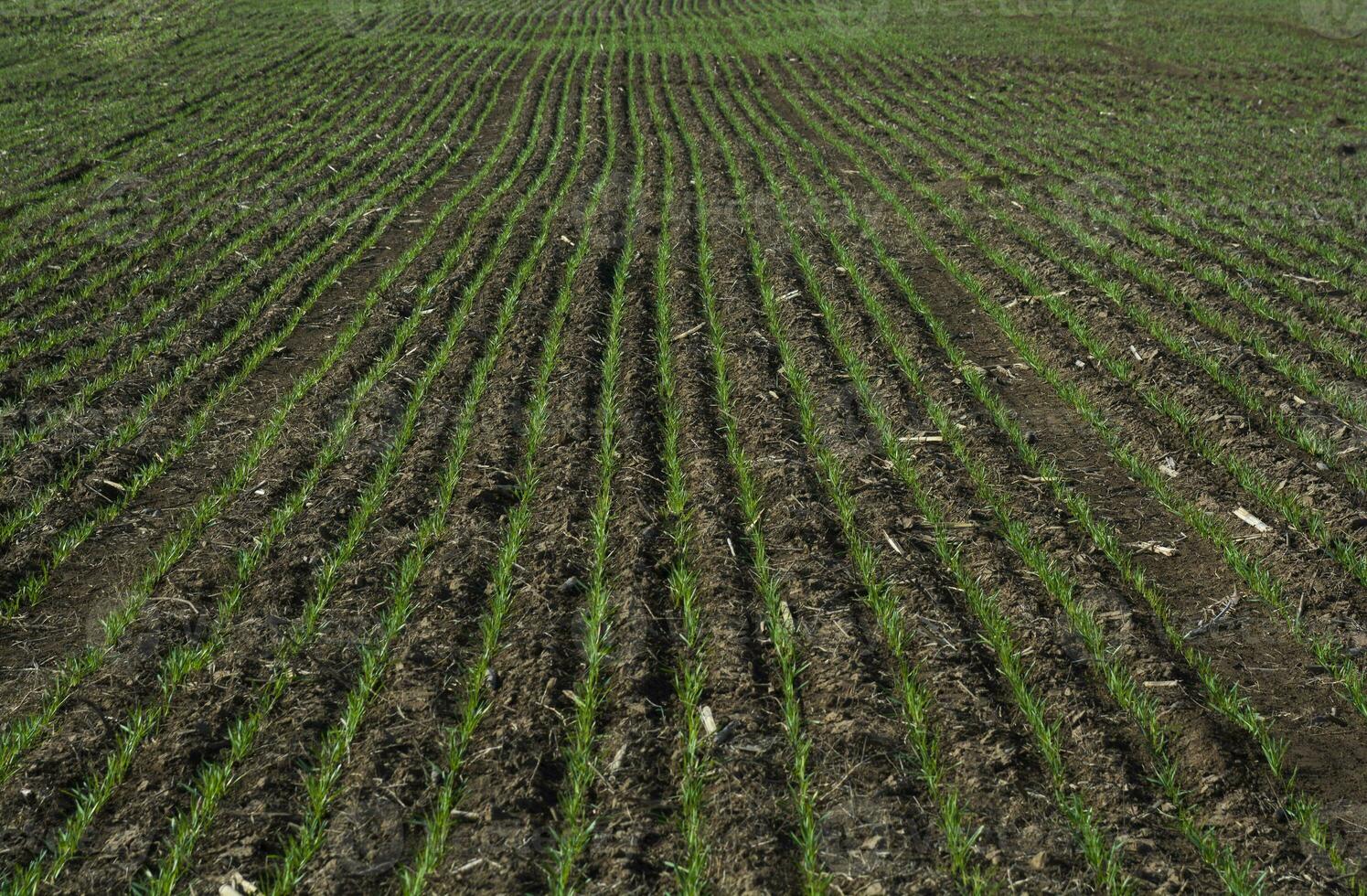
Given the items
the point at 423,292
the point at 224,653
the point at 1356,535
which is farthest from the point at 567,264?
the point at 1356,535

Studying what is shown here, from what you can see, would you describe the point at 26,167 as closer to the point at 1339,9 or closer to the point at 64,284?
the point at 64,284

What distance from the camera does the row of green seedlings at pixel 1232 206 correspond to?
34.4ft

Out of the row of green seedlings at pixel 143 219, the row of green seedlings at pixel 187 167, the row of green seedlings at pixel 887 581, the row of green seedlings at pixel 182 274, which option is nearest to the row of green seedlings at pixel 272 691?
the row of green seedlings at pixel 887 581

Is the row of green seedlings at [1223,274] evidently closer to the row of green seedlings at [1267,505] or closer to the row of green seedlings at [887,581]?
the row of green seedlings at [1267,505]

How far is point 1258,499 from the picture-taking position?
647 cm

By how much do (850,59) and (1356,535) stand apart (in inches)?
867

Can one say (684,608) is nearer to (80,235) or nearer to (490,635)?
(490,635)

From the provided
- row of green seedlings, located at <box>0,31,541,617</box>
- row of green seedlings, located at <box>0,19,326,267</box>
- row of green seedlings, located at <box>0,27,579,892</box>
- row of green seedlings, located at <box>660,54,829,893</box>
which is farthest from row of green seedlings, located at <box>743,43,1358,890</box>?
row of green seedlings, located at <box>0,19,326,267</box>

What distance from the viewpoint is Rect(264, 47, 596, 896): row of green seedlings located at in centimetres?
402

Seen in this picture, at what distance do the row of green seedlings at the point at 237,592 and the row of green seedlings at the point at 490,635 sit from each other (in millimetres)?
940

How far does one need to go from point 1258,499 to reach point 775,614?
3.55 m

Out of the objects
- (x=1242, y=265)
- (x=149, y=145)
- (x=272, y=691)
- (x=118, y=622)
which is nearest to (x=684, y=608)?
(x=272, y=691)

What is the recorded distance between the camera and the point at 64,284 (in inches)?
406

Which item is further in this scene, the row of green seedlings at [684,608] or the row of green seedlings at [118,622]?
the row of green seedlings at [118,622]
